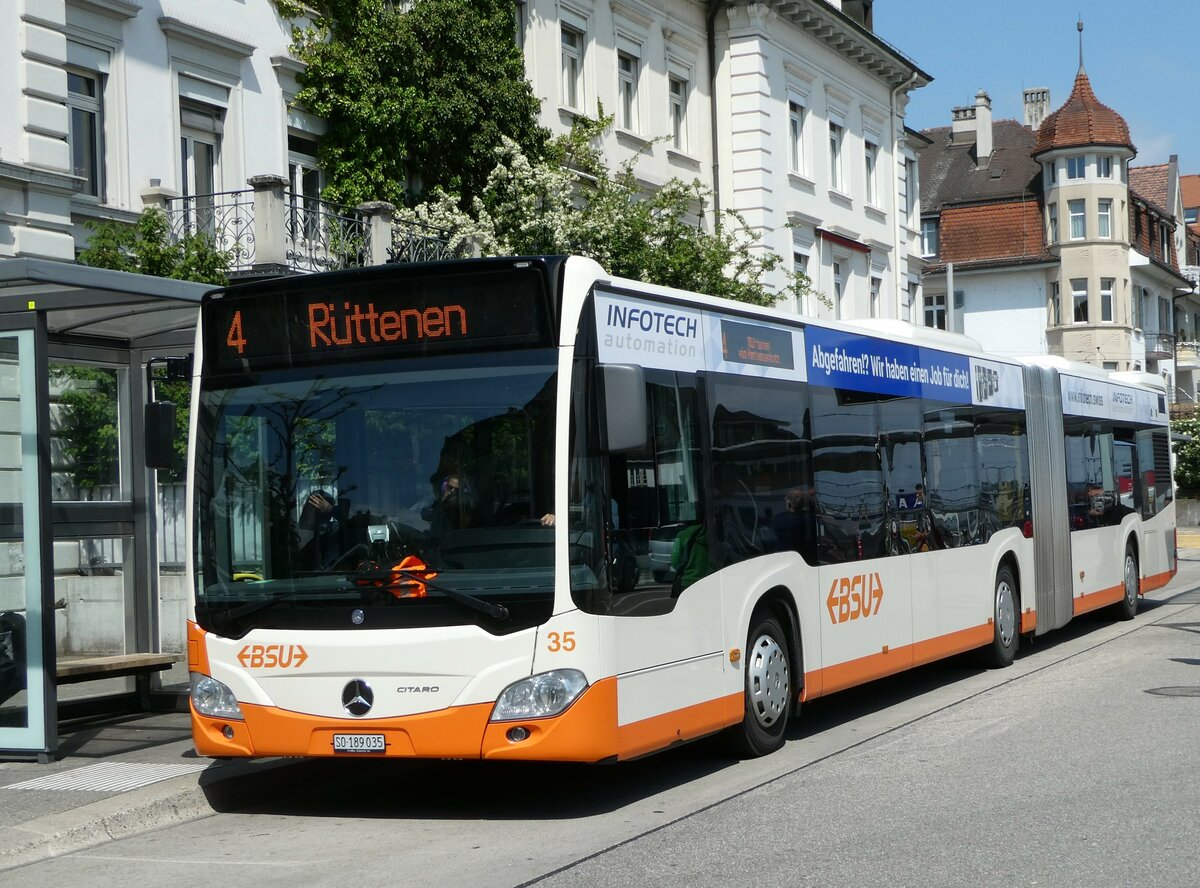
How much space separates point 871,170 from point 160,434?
33.0 meters

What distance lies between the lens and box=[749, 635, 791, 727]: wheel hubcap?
9922 millimetres

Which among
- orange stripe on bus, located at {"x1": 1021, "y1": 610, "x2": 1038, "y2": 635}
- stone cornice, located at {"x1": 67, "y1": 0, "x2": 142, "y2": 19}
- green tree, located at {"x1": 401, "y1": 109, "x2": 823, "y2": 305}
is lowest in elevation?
orange stripe on bus, located at {"x1": 1021, "y1": 610, "x2": 1038, "y2": 635}

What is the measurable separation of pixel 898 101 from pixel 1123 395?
2256 cm

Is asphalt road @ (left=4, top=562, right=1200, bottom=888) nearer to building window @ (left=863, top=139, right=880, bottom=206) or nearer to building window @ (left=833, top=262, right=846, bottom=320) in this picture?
building window @ (left=833, top=262, right=846, bottom=320)

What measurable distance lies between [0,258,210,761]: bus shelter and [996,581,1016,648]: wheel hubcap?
7301 mm

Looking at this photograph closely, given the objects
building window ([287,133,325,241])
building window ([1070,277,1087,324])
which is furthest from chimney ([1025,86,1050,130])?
building window ([287,133,325,241])

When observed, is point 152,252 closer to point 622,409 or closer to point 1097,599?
point 622,409

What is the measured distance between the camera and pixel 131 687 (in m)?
12.6

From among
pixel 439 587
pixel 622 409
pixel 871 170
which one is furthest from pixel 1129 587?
pixel 871 170

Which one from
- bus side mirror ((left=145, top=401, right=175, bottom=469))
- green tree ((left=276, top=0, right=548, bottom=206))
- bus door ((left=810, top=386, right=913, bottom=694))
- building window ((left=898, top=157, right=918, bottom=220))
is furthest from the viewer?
building window ((left=898, top=157, right=918, bottom=220))

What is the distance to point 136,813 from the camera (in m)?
8.38

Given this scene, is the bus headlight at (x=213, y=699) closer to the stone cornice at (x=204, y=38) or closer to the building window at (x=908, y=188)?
the stone cornice at (x=204, y=38)

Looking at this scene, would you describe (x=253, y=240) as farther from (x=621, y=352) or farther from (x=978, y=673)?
(x=621, y=352)

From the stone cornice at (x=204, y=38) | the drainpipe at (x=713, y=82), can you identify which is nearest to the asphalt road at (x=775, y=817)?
the stone cornice at (x=204, y=38)
